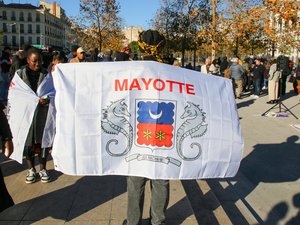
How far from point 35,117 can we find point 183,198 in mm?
2112

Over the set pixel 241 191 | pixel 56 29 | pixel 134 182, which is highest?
pixel 56 29

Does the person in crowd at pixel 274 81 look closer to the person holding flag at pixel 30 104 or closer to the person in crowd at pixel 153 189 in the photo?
the person holding flag at pixel 30 104

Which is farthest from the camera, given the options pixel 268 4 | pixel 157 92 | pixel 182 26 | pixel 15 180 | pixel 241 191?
pixel 182 26

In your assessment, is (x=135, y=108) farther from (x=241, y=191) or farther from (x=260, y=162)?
(x=260, y=162)

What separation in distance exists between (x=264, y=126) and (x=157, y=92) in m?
7.90

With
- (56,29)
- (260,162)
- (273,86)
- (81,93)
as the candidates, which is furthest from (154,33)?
(56,29)

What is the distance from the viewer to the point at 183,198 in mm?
4340

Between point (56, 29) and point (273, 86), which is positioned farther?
point (56, 29)

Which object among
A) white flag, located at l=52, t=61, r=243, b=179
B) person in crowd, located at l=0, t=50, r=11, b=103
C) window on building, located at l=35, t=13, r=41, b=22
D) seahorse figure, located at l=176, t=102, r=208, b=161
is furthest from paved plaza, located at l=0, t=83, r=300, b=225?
window on building, located at l=35, t=13, r=41, b=22

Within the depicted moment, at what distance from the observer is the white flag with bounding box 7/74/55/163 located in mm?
4496

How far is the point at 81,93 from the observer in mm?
3016

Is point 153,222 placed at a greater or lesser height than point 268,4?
lesser

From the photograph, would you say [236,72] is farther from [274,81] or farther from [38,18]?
[38,18]

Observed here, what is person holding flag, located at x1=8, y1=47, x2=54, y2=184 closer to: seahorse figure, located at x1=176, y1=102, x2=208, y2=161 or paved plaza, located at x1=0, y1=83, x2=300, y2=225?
paved plaza, located at x1=0, y1=83, x2=300, y2=225
